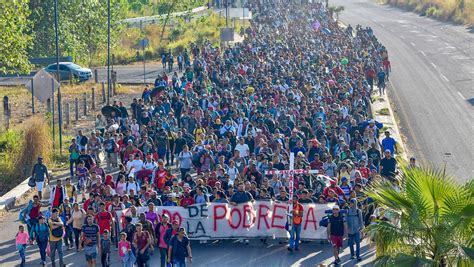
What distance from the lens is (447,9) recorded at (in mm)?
83750

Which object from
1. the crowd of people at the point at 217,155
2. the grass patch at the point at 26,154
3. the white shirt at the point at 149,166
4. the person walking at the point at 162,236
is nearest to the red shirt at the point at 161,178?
the crowd of people at the point at 217,155

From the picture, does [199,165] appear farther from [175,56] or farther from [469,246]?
[175,56]

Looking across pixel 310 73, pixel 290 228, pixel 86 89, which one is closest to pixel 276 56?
pixel 310 73

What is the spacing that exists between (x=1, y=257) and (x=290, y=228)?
238 inches

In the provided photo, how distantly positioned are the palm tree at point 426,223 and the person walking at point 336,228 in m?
6.05

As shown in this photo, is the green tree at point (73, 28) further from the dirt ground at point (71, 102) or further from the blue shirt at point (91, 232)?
the blue shirt at point (91, 232)

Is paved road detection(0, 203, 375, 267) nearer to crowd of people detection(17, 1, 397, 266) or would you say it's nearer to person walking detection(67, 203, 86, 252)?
crowd of people detection(17, 1, 397, 266)

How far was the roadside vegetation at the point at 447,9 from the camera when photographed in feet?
259

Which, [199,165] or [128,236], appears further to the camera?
[199,165]

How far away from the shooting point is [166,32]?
71.4 m

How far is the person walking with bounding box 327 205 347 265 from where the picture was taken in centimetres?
2003

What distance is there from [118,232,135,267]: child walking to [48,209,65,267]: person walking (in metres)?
1.47

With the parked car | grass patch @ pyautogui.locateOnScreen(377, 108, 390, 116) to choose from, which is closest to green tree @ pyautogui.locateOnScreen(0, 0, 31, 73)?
grass patch @ pyautogui.locateOnScreen(377, 108, 390, 116)

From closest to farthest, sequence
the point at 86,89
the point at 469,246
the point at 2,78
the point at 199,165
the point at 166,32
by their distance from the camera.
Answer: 1. the point at 469,246
2. the point at 199,165
3. the point at 86,89
4. the point at 2,78
5. the point at 166,32
